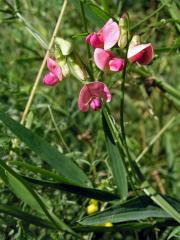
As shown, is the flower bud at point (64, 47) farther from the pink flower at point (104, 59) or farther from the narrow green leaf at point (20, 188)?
the narrow green leaf at point (20, 188)

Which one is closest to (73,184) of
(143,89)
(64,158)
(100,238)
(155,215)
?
(64,158)

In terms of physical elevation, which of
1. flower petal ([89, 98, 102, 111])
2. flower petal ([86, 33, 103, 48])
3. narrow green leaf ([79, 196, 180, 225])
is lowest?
narrow green leaf ([79, 196, 180, 225])

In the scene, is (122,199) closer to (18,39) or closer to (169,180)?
(169,180)

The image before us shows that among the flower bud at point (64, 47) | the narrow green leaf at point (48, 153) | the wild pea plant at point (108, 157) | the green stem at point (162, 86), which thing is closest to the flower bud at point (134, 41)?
the wild pea plant at point (108, 157)

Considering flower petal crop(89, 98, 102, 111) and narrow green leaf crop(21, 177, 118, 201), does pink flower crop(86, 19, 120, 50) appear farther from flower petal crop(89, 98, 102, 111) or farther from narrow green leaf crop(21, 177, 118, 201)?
narrow green leaf crop(21, 177, 118, 201)

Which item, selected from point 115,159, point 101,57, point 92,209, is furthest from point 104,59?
point 92,209

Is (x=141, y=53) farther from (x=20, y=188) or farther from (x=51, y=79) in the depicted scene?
(x=20, y=188)

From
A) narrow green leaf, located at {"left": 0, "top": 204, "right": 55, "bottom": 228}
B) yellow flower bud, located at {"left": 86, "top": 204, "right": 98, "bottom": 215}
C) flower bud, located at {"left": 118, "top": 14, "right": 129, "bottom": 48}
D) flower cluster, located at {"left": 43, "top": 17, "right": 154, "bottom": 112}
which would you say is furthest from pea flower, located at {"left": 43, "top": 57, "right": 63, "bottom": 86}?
yellow flower bud, located at {"left": 86, "top": 204, "right": 98, "bottom": 215}
